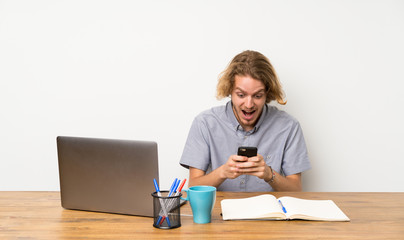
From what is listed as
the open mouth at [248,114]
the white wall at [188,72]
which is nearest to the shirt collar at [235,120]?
the open mouth at [248,114]

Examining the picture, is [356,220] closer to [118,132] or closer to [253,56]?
[253,56]

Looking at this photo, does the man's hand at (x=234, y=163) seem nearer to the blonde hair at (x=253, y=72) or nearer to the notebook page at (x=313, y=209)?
the notebook page at (x=313, y=209)

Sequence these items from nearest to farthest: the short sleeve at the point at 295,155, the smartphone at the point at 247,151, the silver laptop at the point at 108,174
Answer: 1. the silver laptop at the point at 108,174
2. the smartphone at the point at 247,151
3. the short sleeve at the point at 295,155

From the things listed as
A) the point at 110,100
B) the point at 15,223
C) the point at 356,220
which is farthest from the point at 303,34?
the point at 15,223

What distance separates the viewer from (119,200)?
1291mm

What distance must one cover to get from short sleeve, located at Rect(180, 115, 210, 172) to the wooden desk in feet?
2.12

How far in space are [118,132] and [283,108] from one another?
1.04 m

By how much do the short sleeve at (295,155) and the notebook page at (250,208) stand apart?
629 mm

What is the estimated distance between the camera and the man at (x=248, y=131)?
1.93 m

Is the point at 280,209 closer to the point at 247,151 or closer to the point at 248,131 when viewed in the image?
the point at 247,151

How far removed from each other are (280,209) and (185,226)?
1.06 feet

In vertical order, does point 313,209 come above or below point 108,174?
below

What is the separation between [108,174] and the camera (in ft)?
4.23

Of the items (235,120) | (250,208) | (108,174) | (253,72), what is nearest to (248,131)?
(235,120)
